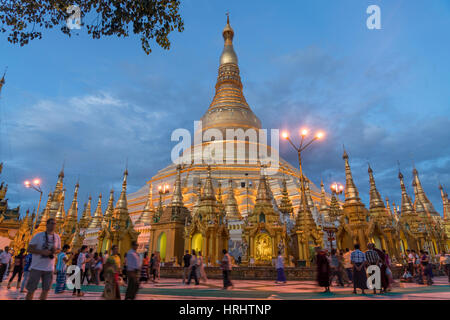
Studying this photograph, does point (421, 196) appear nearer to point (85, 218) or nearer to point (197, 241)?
point (197, 241)

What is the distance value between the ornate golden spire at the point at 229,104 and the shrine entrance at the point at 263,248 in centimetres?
3295

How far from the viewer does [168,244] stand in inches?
881

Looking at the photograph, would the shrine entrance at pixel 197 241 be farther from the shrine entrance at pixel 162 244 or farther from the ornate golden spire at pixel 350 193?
the ornate golden spire at pixel 350 193

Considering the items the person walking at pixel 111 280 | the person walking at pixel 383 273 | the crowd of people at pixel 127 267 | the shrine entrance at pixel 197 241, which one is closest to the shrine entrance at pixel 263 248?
the shrine entrance at pixel 197 241

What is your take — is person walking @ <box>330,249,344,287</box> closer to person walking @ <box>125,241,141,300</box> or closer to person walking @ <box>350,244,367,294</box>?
person walking @ <box>350,244,367,294</box>

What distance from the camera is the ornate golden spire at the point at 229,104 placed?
5153cm

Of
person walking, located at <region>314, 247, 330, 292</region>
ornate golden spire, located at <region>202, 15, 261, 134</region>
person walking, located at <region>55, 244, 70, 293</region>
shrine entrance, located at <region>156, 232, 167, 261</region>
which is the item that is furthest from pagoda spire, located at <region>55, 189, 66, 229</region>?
person walking, located at <region>314, 247, 330, 292</region>

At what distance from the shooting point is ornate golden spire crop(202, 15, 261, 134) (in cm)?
5153

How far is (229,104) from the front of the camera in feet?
177

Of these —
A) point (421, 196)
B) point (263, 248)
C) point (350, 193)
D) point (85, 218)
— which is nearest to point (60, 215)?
point (85, 218)

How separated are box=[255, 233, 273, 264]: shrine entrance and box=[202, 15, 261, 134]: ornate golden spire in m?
33.0
